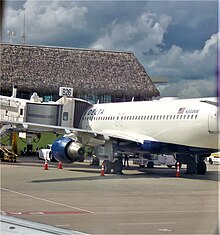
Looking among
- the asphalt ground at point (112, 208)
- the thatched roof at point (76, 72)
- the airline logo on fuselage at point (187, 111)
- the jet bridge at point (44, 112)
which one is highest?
the airline logo on fuselage at point (187, 111)

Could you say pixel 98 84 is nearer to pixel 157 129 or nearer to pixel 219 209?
pixel 219 209

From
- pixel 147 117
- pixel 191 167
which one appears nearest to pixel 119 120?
pixel 147 117

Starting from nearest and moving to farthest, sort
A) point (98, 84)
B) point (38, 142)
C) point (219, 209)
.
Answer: point (219, 209), point (98, 84), point (38, 142)

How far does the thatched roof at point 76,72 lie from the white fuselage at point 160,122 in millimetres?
4748

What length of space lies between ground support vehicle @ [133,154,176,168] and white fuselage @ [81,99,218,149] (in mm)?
1137

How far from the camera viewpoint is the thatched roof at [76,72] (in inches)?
109

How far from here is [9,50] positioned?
8.01 feet

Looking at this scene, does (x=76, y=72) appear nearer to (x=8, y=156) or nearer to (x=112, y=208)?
(x=112, y=208)

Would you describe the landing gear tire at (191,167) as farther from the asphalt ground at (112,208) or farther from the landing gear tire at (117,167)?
the asphalt ground at (112,208)

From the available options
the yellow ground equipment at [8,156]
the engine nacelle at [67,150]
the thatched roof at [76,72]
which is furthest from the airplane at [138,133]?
the thatched roof at [76,72]

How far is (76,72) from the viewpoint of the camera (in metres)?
2.86

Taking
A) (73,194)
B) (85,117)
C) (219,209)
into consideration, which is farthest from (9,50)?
(85,117)

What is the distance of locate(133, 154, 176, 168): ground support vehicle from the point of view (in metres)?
12.1

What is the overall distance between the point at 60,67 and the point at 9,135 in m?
9.28
